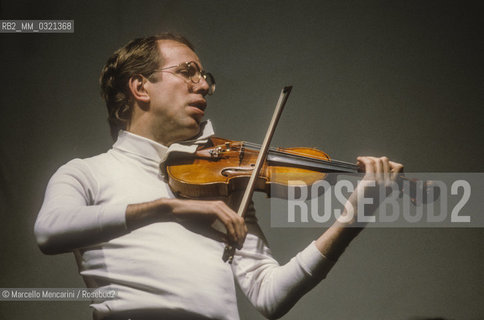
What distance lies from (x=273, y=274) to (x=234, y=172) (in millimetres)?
335

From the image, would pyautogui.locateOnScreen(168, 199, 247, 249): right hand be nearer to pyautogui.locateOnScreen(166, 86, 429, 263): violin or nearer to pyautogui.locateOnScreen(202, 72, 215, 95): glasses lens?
pyautogui.locateOnScreen(166, 86, 429, 263): violin

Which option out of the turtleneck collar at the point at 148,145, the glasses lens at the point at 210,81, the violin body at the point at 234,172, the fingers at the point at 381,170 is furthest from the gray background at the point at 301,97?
the fingers at the point at 381,170

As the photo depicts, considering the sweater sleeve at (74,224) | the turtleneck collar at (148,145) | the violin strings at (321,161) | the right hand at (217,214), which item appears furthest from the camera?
the turtleneck collar at (148,145)

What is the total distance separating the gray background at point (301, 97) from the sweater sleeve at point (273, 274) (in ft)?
1.12

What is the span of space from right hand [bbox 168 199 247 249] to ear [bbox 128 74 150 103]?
1.73 feet

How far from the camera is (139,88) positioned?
5.74 ft

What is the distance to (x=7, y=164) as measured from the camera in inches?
78.7

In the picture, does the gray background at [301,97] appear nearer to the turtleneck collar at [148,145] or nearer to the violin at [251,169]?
the turtleneck collar at [148,145]

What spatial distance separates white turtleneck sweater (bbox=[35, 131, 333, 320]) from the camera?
1364 millimetres

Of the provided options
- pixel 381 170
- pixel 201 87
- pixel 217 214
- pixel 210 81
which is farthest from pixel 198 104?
pixel 381 170

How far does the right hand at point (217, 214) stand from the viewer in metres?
1.23

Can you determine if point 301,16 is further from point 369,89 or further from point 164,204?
point 164,204

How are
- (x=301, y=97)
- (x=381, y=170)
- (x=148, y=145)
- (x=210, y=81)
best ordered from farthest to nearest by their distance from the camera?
(x=301, y=97), (x=210, y=81), (x=148, y=145), (x=381, y=170)

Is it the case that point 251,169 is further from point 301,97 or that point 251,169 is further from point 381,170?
point 301,97
